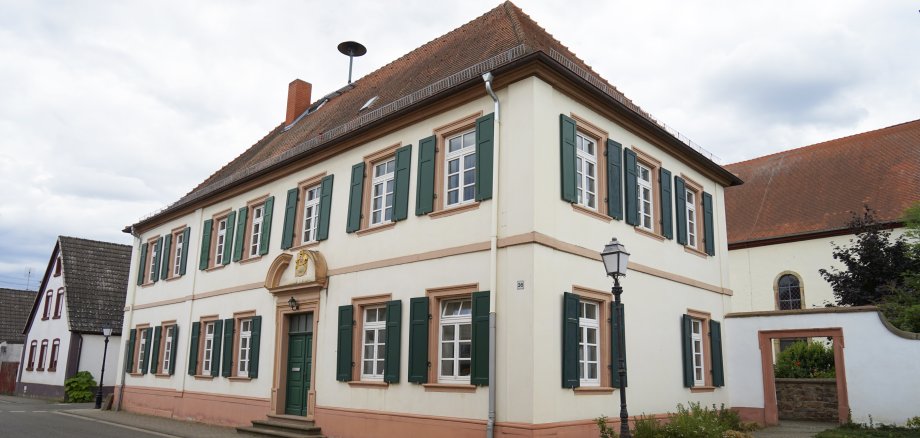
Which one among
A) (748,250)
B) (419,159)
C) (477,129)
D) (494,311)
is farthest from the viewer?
(748,250)

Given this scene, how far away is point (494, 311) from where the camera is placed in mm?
10945

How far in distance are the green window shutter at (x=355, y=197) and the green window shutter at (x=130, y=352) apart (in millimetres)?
12323

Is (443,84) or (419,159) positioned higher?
(443,84)

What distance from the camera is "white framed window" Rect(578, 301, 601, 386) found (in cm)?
1166

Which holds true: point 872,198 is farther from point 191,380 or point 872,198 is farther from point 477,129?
point 191,380

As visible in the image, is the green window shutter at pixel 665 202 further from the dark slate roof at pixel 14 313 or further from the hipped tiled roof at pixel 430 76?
the dark slate roof at pixel 14 313

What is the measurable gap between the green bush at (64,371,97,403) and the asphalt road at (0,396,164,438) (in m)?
3.65

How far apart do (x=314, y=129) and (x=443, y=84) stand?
7526mm

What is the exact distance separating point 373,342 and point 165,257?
11652 mm

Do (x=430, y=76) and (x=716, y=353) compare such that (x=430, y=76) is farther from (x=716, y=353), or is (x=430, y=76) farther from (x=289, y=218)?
(x=716, y=353)

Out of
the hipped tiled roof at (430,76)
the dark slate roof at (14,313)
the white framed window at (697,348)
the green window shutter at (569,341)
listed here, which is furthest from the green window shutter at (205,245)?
the dark slate roof at (14,313)

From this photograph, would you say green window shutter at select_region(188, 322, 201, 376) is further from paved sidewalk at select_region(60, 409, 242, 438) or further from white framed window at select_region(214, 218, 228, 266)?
white framed window at select_region(214, 218, 228, 266)

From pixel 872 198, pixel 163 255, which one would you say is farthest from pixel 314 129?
pixel 872 198

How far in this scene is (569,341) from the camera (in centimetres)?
1102
